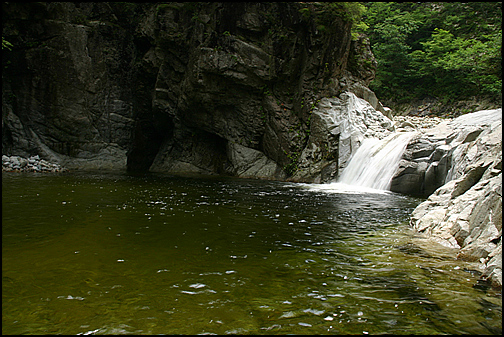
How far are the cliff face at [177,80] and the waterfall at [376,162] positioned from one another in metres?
4.00

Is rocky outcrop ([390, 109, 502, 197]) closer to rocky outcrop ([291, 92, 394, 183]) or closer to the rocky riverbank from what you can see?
rocky outcrop ([291, 92, 394, 183])

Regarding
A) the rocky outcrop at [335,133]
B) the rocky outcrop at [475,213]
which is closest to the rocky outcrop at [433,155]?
the rocky outcrop at [475,213]

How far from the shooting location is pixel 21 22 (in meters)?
22.8

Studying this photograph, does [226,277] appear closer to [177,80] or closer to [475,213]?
[475,213]

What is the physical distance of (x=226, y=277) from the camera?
13.5 ft

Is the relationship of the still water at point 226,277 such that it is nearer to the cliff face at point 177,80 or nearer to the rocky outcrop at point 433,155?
the rocky outcrop at point 433,155

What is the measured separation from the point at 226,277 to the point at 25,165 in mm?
20259

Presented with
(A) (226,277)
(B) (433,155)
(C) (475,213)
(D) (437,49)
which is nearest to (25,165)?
(A) (226,277)

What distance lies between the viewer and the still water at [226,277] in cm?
306

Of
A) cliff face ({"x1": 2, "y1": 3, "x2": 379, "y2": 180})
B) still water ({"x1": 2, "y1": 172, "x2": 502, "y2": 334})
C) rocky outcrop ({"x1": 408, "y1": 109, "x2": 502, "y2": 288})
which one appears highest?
cliff face ({"x1": 2, "y1": 3, "x2": 379, "y2": 180})

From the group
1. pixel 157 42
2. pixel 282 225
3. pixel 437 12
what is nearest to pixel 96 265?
pixel 282 225

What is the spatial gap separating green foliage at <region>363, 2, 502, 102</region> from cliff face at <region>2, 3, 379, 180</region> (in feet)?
47.1

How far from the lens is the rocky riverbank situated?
750 inches

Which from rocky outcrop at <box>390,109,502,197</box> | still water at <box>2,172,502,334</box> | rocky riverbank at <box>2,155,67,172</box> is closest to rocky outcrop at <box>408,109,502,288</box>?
still water at <box>2,172,502,334</box>
